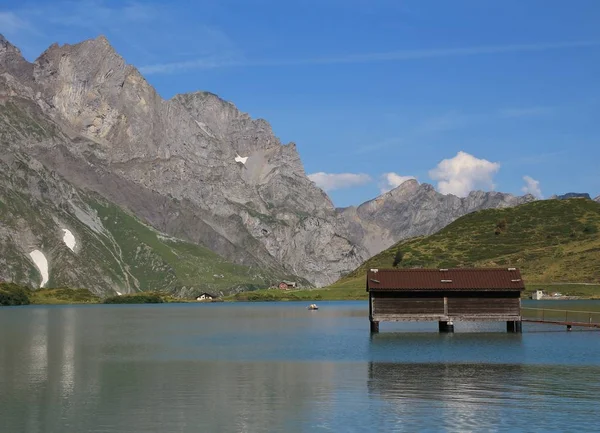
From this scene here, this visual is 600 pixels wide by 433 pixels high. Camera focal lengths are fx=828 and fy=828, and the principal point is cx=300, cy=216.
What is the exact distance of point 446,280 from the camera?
96.4m

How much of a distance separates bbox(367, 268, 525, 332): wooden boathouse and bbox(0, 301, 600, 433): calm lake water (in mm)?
6918

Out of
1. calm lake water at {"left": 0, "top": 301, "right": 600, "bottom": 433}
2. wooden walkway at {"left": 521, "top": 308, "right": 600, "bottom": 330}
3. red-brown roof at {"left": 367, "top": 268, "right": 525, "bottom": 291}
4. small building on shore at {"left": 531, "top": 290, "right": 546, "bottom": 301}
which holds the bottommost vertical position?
calm lake water at {"left": 0, "top": 301, "right": 600, "bottom": 433}

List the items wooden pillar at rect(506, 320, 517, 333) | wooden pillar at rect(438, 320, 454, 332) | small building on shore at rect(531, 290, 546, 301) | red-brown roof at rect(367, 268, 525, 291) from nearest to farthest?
red-brown roof at rect(367, 268, 525, 291), wooden pillar at rect(506, 320, 517, 333), wooden pillar at rect(438, 320, 454, 332), small building on shore at rect(531, 290, 546, 301)

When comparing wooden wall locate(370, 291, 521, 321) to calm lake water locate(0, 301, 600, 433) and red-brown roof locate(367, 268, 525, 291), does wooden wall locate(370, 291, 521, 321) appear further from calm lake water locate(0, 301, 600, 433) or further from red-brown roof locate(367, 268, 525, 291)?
calm lake water locate(0, 301, 600, 433)

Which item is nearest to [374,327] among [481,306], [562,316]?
[481,306]

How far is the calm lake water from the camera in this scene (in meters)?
38.0

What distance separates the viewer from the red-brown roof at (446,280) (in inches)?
3765

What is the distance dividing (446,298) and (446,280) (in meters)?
2.21

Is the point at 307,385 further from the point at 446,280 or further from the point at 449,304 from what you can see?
the point at 449,304

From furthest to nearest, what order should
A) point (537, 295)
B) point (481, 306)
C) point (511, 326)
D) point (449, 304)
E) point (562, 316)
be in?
point (537, 295)
point (562, 316)
point (511, 326)
point (449, 304)
point (481, 306)

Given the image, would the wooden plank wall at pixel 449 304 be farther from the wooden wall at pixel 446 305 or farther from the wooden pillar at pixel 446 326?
the wooden pillar at pixel 446 326

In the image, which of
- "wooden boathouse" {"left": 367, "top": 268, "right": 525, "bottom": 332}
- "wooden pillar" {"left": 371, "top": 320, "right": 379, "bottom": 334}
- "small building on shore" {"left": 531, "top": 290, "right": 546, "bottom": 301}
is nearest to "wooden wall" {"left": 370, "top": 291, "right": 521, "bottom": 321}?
"wooden boathouse" {"left": 367, "top": 268, "right": 525, "bottom": 332}

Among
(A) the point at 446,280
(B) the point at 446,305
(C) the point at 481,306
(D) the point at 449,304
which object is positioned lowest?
(C) the point at 481,306

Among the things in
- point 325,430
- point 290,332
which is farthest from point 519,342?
point 325,430
